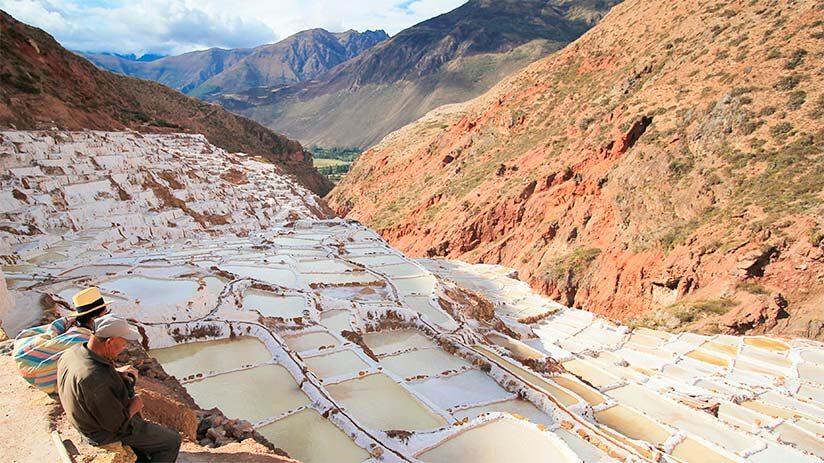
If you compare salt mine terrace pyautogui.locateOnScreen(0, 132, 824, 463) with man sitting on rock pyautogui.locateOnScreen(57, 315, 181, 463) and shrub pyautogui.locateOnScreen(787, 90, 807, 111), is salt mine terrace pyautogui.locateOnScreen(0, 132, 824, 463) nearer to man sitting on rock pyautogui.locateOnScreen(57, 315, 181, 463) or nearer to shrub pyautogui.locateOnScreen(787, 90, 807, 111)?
man sitting on rock pyautogui.locateOnScreen(57, 315, 181, 463)

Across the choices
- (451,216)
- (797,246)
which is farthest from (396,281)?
(451,216)

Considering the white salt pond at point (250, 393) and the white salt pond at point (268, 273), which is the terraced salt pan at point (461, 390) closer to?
the white salt pond at point (250, 393)

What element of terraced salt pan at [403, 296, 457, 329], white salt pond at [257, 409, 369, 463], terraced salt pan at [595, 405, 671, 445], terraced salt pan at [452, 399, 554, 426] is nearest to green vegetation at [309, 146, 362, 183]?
terraced salt pan at [403, 296, 457, 329]

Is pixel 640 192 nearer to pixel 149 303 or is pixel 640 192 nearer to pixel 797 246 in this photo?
pixel 797 246

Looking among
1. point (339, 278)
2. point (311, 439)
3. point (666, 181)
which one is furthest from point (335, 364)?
point (666, 181)

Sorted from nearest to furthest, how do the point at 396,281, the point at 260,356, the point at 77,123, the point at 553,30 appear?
the point at 260,356
the point at 396,281
the point at 77,123
the point at 553,30

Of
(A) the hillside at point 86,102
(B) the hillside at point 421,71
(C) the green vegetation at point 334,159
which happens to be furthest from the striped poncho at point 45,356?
(B) the hillside at point 421,71

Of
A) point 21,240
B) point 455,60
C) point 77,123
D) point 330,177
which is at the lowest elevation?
point 330,177
